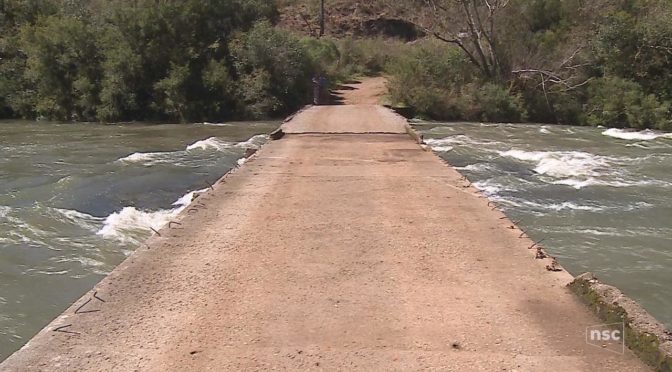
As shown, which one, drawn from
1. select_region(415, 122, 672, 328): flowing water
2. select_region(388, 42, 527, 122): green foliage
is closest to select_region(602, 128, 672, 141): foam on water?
select_region(415, 122, 672, 328): flowing water

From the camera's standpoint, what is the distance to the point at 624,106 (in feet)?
76.9

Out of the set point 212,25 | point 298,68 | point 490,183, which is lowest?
point 490,183

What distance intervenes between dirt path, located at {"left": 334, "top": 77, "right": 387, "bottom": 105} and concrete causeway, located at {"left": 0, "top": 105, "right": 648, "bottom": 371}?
2030 centimetres

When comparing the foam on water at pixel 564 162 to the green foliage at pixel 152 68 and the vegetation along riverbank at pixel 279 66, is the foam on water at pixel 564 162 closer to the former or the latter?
the vegetation along riverbank at pixel 279 66

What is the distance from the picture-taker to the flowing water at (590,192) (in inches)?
316

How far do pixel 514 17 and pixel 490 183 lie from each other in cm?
1838

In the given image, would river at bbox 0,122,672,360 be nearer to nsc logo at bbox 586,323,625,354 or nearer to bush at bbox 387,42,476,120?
nsc logo at bbox 586,323,625,354

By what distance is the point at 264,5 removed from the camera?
2925 centimetres

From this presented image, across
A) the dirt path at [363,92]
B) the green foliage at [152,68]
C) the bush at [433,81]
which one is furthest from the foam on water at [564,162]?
the green foliage at [152,68]

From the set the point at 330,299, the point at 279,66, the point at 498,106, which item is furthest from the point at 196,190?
the point at 498,106

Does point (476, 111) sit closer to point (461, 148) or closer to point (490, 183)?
point (461, 148)

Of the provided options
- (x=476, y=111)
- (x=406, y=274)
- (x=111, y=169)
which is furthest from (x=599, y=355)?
(x=476, y=111)

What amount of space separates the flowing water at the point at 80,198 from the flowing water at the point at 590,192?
5.67m

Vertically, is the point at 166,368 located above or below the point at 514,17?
below
